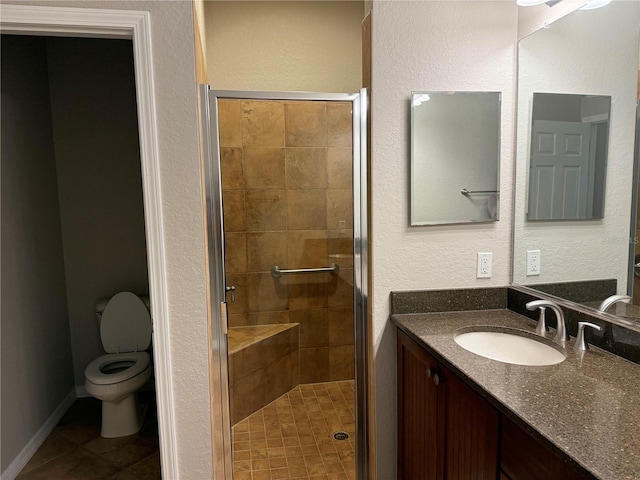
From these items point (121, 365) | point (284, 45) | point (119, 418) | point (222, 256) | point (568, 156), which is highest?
point (284, 45)

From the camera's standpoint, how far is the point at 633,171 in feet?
4.72

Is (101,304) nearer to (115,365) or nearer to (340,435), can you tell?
(115,365)

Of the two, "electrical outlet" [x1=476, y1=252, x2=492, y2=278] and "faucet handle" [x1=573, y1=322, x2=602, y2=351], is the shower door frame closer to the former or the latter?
"electrical outlet" [x1=476, y1=252, x2=492, y2=278]

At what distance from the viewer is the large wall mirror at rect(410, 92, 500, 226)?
76.0 inches

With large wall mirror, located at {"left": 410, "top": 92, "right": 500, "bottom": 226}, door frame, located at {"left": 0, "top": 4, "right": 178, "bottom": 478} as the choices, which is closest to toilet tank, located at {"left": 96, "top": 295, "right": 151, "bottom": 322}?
door frame, located at {"left": 0, "top": 4, "right": 178, "bottom": 478}

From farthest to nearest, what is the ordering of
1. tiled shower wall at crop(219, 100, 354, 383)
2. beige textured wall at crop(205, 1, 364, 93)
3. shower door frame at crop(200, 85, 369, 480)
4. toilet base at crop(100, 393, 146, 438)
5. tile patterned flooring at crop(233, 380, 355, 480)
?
1. beige textured wall at crop(205, 1, 364, 93)
2. toilet base at crop(100, 393, 146, 438)
3. tile patterned flooring at crop(233, 380, 355, 480)
4. tiled shower wall at crop(219, 100, 354, 383)
5. shower door frame at crop(200, 85, 369, 480)

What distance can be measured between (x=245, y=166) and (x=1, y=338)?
5.33 ft

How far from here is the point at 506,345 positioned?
→ 5.87 ft

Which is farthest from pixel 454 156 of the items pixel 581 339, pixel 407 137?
pixel 581 339

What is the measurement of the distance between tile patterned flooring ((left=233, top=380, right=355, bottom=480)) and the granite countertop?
0.92 m

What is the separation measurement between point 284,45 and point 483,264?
2.09 meters

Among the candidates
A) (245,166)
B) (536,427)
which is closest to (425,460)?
(536,427)

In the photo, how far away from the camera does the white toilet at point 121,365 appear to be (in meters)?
2.74

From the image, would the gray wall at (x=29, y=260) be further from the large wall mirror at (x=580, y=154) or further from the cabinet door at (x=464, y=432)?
the large wall mirror at (x=580, y=154)
